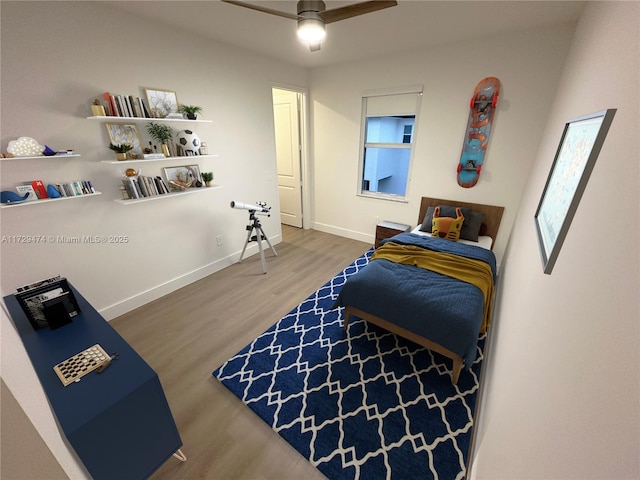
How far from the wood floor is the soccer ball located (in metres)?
1.50

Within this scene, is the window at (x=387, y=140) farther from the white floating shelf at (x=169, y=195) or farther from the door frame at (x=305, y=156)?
the white floating shelf at (x=169, y=195)

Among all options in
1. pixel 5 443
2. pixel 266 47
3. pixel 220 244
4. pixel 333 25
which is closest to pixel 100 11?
pixel 266 47

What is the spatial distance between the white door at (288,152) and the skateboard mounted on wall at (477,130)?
2462 millimetres

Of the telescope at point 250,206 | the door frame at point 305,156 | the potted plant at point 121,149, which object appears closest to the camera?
the potted plant at point 121,149

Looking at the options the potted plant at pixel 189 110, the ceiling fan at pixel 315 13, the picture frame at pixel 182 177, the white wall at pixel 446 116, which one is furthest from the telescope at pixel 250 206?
the ceiling fan at pixel 315 13

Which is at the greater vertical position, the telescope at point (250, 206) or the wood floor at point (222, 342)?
the telescope at point (250, 206)

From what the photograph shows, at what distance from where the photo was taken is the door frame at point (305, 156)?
12.8 feet

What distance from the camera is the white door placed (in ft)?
13.8

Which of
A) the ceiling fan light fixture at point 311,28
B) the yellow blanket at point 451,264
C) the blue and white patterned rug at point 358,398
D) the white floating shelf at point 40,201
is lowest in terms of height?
the blue and white patterned rug at point 358,398

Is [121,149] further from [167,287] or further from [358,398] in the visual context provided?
[358,398]

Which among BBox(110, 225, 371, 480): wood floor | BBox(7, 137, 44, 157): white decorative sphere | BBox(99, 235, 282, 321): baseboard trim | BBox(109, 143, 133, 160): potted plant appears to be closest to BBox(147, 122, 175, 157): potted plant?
BBox(109, 143, 133, 160): potted plant

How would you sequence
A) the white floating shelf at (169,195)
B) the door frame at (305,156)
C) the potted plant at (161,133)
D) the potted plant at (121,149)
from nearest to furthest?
the potted plant at (121,149), the white floating shelf at (169,195), the potted plant at (161,133), the door frame at (305,156)

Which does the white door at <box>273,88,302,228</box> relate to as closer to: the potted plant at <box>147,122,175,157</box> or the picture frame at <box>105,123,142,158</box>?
the potted plant at <box>147,122,175,157</box>

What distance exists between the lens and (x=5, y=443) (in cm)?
42
